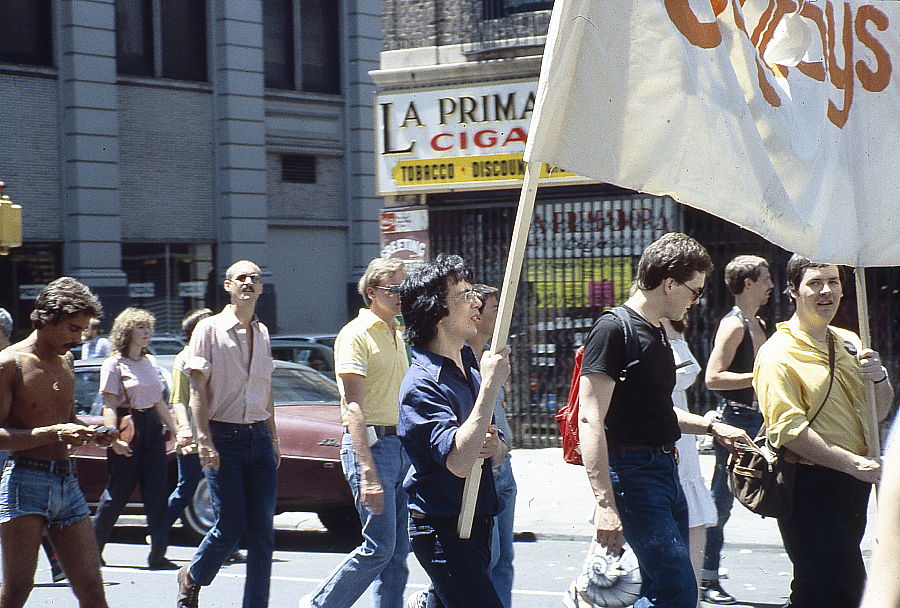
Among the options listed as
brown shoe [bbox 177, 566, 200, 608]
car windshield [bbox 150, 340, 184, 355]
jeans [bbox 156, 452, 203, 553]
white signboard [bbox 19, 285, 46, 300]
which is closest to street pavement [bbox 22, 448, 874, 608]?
jeans [bbox 156, 452, 203, 553]

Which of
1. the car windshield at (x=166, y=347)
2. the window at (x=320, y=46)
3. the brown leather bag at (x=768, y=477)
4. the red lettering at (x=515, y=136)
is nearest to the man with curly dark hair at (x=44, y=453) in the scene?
the brown leather bag at (x=768, y=477)

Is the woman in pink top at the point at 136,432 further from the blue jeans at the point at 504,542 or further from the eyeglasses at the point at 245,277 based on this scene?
the blue jeans at the point at 504,542

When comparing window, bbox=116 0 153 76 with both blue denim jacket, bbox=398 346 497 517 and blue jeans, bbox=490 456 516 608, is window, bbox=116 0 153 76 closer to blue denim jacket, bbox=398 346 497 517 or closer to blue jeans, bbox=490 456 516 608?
blue jeans, bbox=490 456 516 608

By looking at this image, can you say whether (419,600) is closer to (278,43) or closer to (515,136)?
(515,136)

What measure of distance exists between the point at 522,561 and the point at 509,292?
479 cm

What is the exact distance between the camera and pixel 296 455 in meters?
8.95

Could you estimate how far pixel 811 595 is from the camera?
474 cm

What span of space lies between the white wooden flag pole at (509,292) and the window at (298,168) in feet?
69.0

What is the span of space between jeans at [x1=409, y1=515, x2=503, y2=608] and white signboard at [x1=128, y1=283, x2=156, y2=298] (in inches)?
751

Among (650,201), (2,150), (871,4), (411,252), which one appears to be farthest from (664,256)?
(2,150)

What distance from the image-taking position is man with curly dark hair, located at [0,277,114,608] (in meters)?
5.07

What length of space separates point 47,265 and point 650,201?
512 inches

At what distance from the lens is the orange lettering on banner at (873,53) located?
5004mm

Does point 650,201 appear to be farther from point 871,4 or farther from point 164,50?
point 164,50
